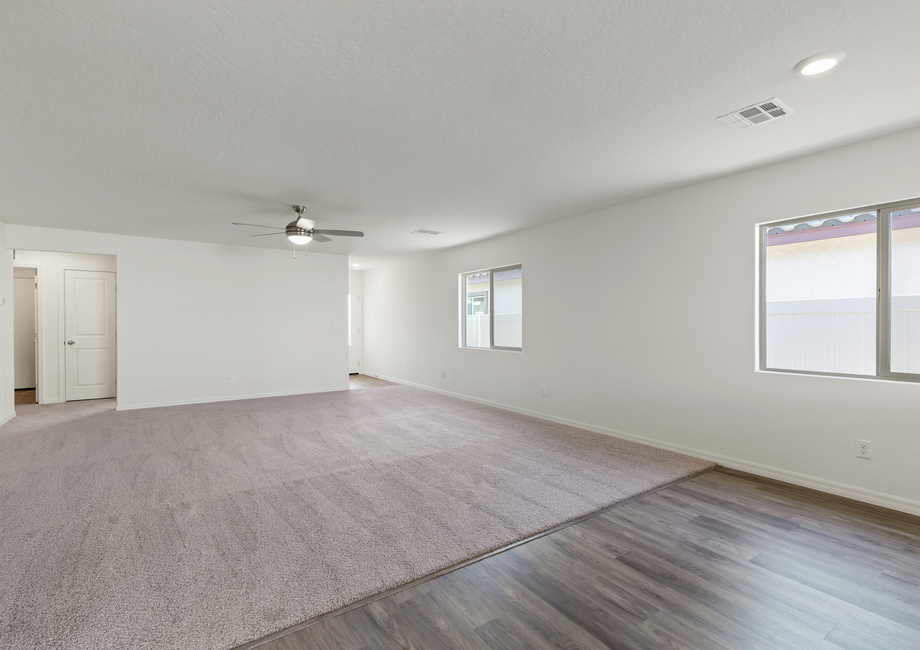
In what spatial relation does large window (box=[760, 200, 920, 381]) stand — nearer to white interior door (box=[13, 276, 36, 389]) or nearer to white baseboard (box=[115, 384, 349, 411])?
white baseboard (box=[115, 384, 349, 411])

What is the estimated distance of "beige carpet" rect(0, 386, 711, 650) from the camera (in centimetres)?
186

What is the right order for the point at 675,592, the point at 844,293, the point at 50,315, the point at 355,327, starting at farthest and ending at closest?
the point at 355,327, the point at 50,315, the point at 844,293, the point at 675,592

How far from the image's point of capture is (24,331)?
7.48 metres

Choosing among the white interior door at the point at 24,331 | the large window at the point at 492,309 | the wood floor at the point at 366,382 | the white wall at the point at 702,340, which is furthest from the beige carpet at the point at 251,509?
the white interior door at the point at 24,331

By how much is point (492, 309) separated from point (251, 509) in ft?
14.8

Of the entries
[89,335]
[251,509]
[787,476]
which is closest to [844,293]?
[787,476]

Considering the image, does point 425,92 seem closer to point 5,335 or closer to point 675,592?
point 675,592

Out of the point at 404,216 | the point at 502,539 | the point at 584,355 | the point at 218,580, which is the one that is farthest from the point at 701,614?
the point at 404,216

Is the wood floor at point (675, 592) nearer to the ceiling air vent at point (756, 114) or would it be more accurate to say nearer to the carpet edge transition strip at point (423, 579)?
the carpet edge transition strip at point (423, 579)

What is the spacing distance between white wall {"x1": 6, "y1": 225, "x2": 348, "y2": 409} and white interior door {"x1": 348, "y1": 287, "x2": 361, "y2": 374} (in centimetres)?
211

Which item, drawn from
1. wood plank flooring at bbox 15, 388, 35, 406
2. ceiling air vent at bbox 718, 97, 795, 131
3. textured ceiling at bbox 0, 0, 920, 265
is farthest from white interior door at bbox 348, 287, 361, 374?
ceiling air vent at bbox 718, 97, 795, 131

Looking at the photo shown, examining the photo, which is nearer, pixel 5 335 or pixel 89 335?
pixel 5 335

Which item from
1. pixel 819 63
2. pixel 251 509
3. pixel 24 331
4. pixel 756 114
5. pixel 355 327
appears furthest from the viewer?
pixel 355 327

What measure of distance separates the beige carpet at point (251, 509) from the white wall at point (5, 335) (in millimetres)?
386
